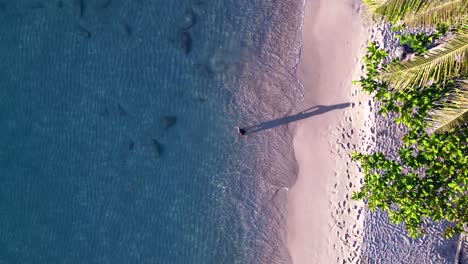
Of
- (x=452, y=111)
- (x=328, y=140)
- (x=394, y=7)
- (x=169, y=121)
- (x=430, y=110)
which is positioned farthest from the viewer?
(x=169, y=121)

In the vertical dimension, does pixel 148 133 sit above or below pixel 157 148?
above

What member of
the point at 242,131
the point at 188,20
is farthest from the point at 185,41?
the point at 242,131

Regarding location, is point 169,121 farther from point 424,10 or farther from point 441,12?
point 441,12

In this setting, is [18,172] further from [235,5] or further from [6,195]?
[235,5]

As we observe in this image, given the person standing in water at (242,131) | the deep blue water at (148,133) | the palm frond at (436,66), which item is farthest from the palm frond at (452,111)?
the person standing in water at (242,131)

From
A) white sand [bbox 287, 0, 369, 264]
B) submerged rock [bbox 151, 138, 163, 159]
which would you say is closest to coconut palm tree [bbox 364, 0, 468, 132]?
white sand [bbox 287, 0, 369, 264]

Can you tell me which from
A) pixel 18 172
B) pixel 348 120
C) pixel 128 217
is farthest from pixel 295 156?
pixel 18 172

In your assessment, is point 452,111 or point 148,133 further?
point 148,133

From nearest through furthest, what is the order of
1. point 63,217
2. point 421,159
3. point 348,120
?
point 421,159 → point 348,120 → point 63,217
